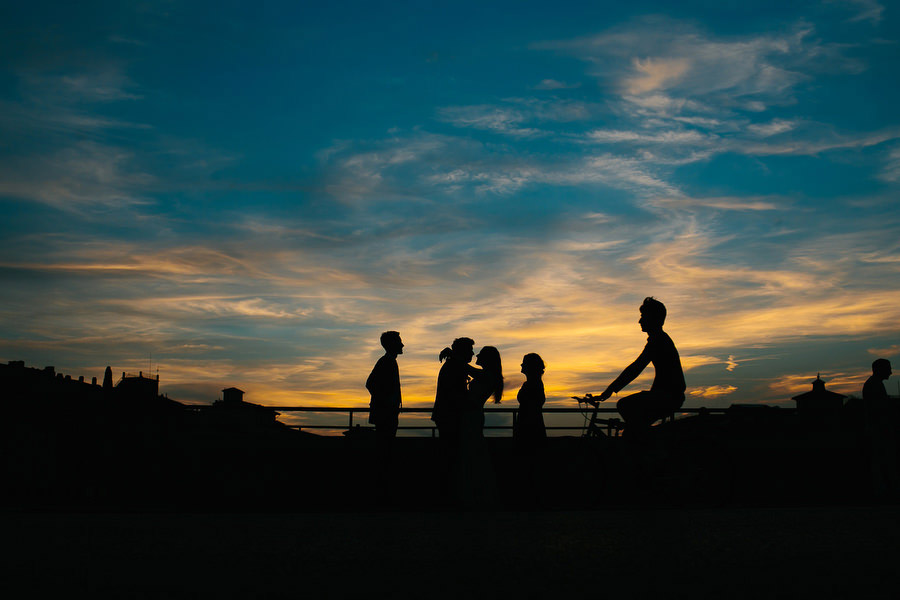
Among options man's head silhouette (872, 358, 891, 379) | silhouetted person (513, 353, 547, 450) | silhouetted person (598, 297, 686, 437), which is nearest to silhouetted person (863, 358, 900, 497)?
man's head silhouette (872, 358, 891, 379)

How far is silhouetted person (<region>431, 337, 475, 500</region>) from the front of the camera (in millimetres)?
10461

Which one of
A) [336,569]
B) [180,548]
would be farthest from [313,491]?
[336,569]

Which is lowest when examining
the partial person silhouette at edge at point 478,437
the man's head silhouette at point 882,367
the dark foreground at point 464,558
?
the dark foreground at point 464,558

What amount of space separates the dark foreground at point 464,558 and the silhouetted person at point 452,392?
3745 millimetres

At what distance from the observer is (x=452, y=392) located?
10516mm

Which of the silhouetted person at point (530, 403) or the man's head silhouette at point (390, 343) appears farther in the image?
the man's head silhouette at point (390, 343)

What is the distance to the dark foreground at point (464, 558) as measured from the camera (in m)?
3.37

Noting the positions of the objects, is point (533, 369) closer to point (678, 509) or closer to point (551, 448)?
point (551, 448)

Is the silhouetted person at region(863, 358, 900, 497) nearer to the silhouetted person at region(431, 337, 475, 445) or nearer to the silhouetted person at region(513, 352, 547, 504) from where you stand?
the silhouetted person at region(513, 352, 547, 504)

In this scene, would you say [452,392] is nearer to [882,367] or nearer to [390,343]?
[390,343]

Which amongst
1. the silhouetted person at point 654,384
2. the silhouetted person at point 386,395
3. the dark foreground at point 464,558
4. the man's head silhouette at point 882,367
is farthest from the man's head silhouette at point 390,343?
the man's head silhouette at point 882,367

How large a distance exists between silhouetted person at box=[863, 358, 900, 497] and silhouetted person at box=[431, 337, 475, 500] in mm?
5656

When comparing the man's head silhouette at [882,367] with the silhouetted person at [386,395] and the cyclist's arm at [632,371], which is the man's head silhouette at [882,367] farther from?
the silhouetted person at [386,395]

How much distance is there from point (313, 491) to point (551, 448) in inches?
237
